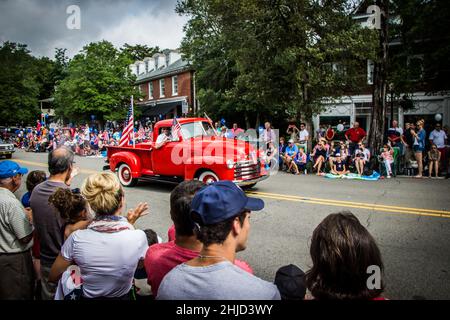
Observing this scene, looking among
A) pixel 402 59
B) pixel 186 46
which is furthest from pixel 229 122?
pixel 402 59

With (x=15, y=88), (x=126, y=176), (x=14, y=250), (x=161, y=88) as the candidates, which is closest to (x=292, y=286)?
(x=14, y=250)

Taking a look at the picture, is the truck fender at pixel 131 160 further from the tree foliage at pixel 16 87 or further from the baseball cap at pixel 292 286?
the tree foliage at pixel 16 87

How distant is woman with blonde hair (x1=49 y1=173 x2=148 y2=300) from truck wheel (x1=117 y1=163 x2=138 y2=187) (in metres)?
8.95

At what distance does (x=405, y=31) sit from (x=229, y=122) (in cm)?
1509

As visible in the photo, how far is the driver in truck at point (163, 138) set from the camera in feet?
33.5

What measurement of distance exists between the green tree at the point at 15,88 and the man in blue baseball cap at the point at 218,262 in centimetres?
5872

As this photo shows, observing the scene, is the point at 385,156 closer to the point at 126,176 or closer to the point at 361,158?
the point at 361,158

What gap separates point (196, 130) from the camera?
409 inches

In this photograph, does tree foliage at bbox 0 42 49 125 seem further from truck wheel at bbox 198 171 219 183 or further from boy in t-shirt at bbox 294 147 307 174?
truck wheel at bbox 198 171 219 183

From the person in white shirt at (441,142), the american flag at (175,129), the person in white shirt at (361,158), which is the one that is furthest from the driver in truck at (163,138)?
the person in white shirt at (441,142)

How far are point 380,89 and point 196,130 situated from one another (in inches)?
420

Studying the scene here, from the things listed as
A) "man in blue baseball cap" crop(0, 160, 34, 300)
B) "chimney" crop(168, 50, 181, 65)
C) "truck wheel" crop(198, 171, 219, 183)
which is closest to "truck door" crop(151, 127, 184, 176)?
"truck wheel" crop(198, 171, 219, 183)

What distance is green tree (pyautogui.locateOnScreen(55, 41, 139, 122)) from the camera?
121 ft
